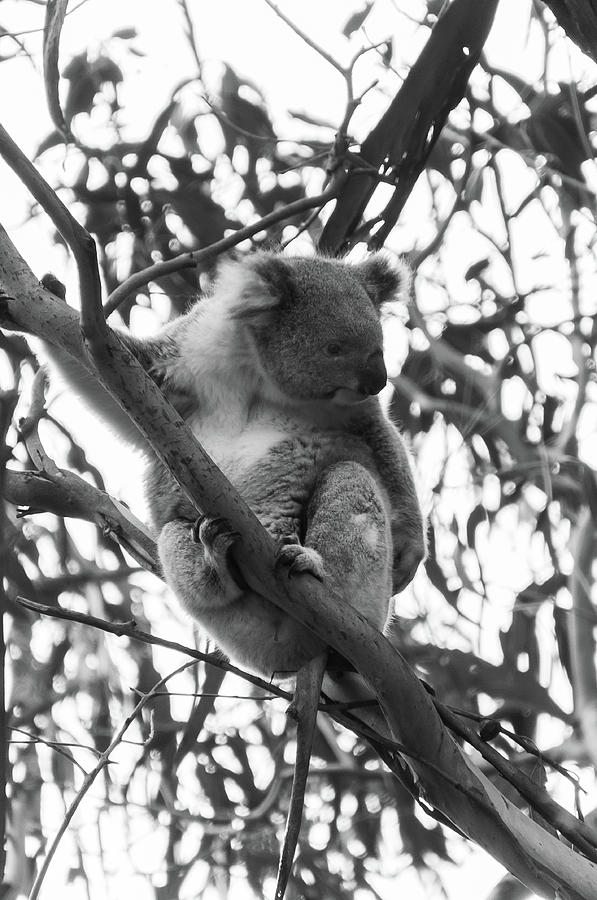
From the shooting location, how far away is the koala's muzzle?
7.00 feet

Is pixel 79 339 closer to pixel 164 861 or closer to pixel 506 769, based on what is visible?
pixel 506 769

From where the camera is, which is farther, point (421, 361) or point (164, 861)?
point (421, 361)

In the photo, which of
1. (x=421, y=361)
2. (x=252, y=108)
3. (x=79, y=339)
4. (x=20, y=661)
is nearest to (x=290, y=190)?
(x=252, y=108)

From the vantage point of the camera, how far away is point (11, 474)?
2.12 meters

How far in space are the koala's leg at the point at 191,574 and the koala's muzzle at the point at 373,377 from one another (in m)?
0.45

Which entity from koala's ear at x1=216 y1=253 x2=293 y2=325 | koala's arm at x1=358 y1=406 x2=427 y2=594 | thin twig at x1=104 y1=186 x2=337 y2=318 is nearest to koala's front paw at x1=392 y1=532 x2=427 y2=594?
koala's arm at x1=358 y1=406 x2=427 y2=594

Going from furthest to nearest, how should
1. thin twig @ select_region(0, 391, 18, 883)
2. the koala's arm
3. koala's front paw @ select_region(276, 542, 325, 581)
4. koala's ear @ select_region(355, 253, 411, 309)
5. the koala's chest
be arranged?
1. koala's ear @ select_region(355, 253, 411, 309)
2. the koala's arm
3. the koala's chest
4. koala's front paw @ select_region(276, 542, 325, 581)
5. thin twig @ select_region(0, 391, 18, 883)

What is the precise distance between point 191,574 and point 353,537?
1.02 ft

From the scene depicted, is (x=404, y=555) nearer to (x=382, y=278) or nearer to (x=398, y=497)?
(x=398, y=497)

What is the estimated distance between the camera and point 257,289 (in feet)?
7.36

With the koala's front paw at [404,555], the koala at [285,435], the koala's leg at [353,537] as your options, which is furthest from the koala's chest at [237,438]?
the koala's front paw at [404,555]

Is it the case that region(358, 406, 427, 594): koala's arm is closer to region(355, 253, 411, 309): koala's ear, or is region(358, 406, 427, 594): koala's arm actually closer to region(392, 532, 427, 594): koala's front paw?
region(392, 532, 427, 594): koala's front paw

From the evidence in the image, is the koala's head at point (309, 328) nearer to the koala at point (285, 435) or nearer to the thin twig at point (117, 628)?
the koala at point (285, 435)

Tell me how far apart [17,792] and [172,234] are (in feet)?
6.84
